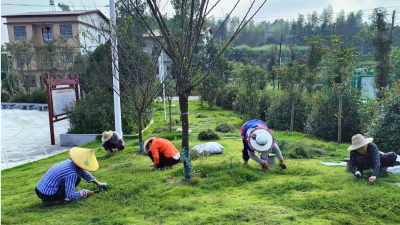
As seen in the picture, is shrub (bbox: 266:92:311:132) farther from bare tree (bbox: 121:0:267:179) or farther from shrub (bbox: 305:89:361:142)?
bare tree (bbox: 121:0:267:179)

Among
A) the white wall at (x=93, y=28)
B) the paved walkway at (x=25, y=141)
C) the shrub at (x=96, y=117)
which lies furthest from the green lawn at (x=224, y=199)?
the shrub at (x=96, y=117)

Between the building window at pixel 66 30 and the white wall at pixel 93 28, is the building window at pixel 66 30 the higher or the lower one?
the higher one

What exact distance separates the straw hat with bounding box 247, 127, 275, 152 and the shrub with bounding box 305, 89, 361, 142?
547 centimetres

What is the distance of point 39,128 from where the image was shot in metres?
15.5

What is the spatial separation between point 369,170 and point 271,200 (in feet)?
5.98

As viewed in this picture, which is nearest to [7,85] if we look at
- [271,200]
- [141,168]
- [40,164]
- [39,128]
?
[39,128]

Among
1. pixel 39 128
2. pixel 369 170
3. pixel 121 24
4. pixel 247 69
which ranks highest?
pixel 121 24

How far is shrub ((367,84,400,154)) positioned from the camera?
6.85 metres

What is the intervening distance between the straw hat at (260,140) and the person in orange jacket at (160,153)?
1672 mm

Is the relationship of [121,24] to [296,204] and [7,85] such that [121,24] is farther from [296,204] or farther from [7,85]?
[7,85]

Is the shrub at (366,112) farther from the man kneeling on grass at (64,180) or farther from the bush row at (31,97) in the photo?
the bush row at (31,97)

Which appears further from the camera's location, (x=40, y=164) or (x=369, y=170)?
(x=40, y=164)

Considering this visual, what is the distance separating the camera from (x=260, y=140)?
521cm

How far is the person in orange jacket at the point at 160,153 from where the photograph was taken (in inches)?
237
